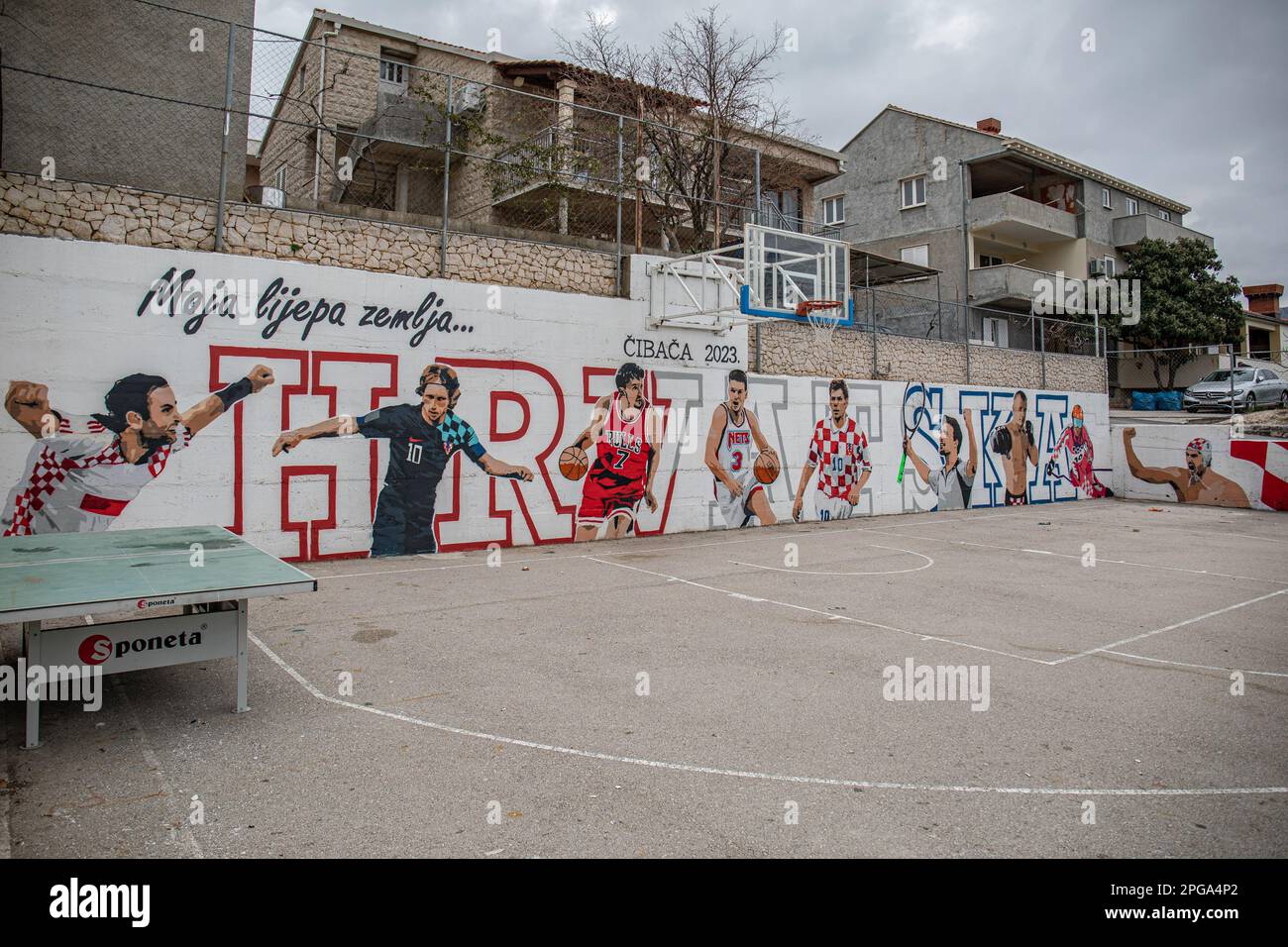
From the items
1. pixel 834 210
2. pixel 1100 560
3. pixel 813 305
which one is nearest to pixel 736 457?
pixel 813 305

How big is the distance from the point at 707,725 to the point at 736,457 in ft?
35.0

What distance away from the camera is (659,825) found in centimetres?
383

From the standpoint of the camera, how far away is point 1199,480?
2222 centimetres

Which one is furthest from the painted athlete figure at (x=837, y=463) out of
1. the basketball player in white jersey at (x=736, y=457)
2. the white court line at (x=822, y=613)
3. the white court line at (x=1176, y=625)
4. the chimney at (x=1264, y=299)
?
the chimney at (x=1264, y=299)

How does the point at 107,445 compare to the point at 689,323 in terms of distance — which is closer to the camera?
the point at 107,445

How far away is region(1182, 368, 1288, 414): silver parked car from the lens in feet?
84.0

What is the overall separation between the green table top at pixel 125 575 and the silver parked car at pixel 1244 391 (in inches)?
1133

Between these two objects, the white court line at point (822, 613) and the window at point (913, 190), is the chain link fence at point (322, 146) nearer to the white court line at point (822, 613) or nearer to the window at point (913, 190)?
the white court line at point (822, 613)

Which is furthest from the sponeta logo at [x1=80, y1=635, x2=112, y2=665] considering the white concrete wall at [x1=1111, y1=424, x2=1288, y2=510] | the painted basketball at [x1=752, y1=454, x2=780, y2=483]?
the white concrete wall at [x1=1111, y1=424, x2=1288, y2=510]

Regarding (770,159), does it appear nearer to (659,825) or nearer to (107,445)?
(107,445)

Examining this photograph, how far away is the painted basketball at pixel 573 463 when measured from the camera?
13.2 metres

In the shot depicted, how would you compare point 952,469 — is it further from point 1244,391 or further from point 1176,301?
point 1176,301
